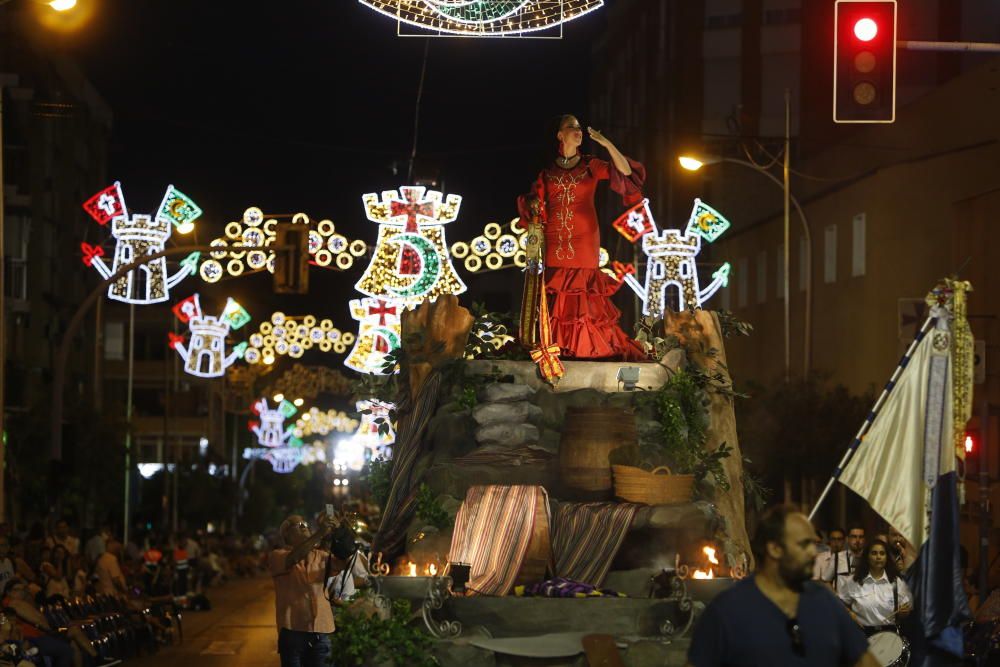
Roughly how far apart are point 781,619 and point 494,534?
9.20m

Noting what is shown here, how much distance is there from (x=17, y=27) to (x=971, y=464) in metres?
37.0

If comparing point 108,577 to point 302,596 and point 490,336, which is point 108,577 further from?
point 302,596

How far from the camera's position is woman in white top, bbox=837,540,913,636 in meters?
16.5

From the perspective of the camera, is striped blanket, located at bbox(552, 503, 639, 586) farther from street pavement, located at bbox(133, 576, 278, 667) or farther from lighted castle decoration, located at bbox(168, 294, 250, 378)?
lighted castle decoration, located at bbox(168, 294, 250, 378)

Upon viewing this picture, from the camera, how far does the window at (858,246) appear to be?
43812 millimetres

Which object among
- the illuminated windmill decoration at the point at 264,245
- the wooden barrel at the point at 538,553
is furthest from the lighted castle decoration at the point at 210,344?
the wooden barrel at the point at 538,553

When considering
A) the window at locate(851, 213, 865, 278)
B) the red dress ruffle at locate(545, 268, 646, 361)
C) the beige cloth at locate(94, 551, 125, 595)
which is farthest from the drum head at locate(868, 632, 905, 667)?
the window at locate(851, 213, 865, 278)

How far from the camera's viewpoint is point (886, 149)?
43344 millimetres

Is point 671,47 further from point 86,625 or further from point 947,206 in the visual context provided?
point 86,625

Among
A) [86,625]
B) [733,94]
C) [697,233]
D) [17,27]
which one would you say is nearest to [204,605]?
[697,233]

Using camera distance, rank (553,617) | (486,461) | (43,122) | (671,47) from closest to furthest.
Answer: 1. (553,617)
2. (486,461)
3. (43,122)
4. (671,47)

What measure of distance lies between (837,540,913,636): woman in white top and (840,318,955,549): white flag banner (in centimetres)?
455

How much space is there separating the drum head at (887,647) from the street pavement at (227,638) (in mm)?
10915

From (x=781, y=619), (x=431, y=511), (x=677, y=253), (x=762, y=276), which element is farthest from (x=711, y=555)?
(x=762, y=276)
